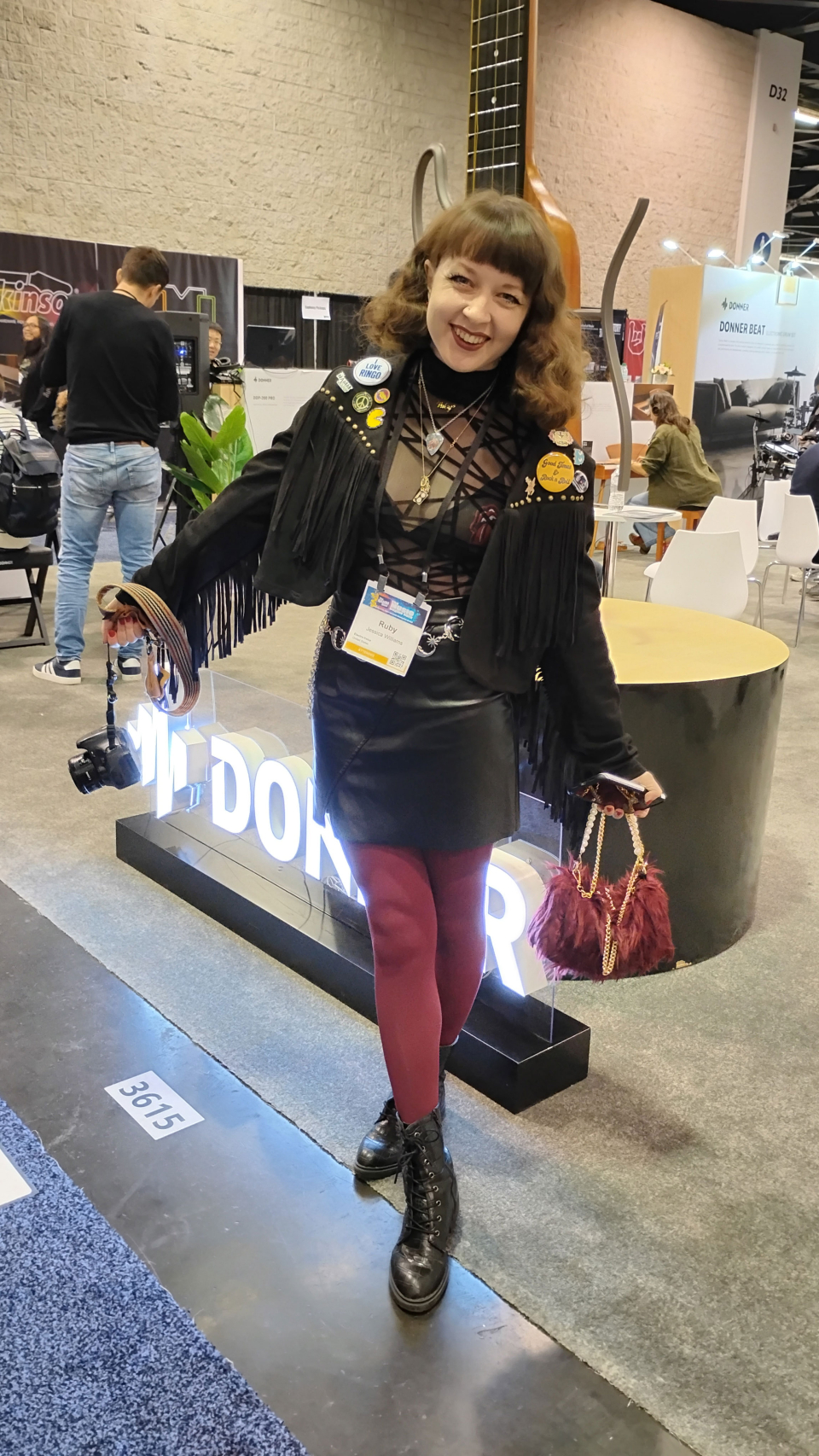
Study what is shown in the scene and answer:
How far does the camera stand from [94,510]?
4367mm

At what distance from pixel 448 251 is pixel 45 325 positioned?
25.5 feet

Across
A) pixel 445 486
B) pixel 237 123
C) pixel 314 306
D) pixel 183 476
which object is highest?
pixel 237 123

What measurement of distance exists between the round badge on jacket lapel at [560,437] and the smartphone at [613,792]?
462 millimetres

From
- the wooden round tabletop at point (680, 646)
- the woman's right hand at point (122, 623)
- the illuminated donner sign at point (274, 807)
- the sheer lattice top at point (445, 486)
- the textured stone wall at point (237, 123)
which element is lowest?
the illuminated donner sign at point (274, 807)

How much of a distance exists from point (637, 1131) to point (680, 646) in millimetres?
1179

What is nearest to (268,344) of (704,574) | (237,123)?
(237,123)

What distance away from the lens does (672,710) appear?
90.9 inches

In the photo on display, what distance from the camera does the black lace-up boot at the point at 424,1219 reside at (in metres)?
1.52

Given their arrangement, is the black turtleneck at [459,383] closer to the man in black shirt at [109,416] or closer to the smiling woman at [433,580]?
the smiling woman at [433,580]

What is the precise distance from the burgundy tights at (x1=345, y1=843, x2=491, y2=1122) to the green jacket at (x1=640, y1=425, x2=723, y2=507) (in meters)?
5.92

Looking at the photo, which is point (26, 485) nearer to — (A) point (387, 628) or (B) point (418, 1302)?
(A) point (387, 628)

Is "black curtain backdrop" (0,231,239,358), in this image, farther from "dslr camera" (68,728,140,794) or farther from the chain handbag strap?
the chain handbag strap

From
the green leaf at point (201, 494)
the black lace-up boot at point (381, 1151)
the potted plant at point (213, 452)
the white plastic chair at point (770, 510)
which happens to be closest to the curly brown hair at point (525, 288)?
the black lace-up boot at point (381, 1151)

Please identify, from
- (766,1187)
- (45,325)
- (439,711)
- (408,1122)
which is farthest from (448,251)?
(45,325)
